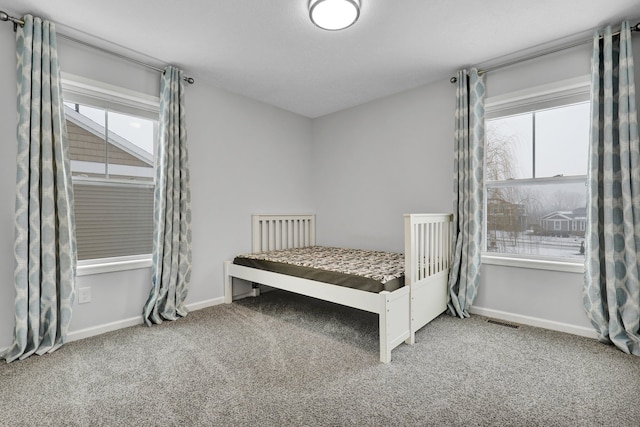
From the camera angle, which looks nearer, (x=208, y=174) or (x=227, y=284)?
(x=208, y=174)

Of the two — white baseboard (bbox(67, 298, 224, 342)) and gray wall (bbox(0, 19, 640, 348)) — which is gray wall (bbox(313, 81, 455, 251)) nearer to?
gray wall (bbox(0, 19, 640, 348))

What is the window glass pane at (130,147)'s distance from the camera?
253 centimetres

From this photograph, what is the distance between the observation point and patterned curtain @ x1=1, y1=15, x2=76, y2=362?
192cm

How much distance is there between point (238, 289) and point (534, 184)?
119 inches

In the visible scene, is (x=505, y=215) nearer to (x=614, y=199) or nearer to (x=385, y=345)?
(x=614, y=199)

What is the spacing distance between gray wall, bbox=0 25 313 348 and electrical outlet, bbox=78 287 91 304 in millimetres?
32

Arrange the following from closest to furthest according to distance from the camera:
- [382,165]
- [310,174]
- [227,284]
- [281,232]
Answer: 1. [227,284]
2. [382,165]
3. [281,232]
4. [310,174]

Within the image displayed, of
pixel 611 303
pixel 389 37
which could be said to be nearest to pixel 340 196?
pixel 389 37

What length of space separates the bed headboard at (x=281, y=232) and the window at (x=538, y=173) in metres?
2.08

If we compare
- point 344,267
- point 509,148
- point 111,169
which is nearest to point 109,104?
point 111,169

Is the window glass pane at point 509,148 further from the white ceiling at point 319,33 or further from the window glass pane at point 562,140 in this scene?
the white ceiling at point 319,33

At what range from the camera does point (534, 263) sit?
2465 mm

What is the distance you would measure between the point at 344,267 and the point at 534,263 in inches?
60.9

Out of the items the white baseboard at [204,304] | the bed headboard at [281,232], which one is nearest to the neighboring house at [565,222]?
the bed headboard at [281,232]
